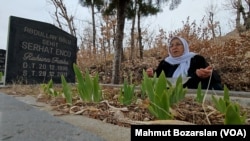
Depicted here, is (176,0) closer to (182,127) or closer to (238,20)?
(182,127)

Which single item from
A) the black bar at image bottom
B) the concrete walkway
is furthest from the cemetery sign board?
the black bar at image bottom

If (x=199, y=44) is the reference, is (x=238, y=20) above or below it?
above

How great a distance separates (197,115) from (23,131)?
24.9 inches

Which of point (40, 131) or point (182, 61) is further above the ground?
point (182, 61)

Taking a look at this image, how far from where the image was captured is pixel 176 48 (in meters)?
3.94

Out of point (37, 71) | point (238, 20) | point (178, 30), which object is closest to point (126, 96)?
point (37, 71)

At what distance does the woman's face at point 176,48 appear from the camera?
391 cm

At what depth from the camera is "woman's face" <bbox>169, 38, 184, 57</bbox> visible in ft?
12.8

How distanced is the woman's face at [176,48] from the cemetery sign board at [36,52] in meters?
Answer: 2.29

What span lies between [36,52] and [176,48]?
2.39 meters

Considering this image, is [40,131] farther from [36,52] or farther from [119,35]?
[119,35]

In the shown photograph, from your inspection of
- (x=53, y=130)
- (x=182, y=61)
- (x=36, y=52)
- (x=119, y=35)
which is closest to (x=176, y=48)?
(x=182, y=61)

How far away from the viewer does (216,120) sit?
112 cm

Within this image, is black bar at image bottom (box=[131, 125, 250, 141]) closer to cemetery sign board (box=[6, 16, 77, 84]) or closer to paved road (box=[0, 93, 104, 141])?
paved road (box=[0, 93, 104, 141])
